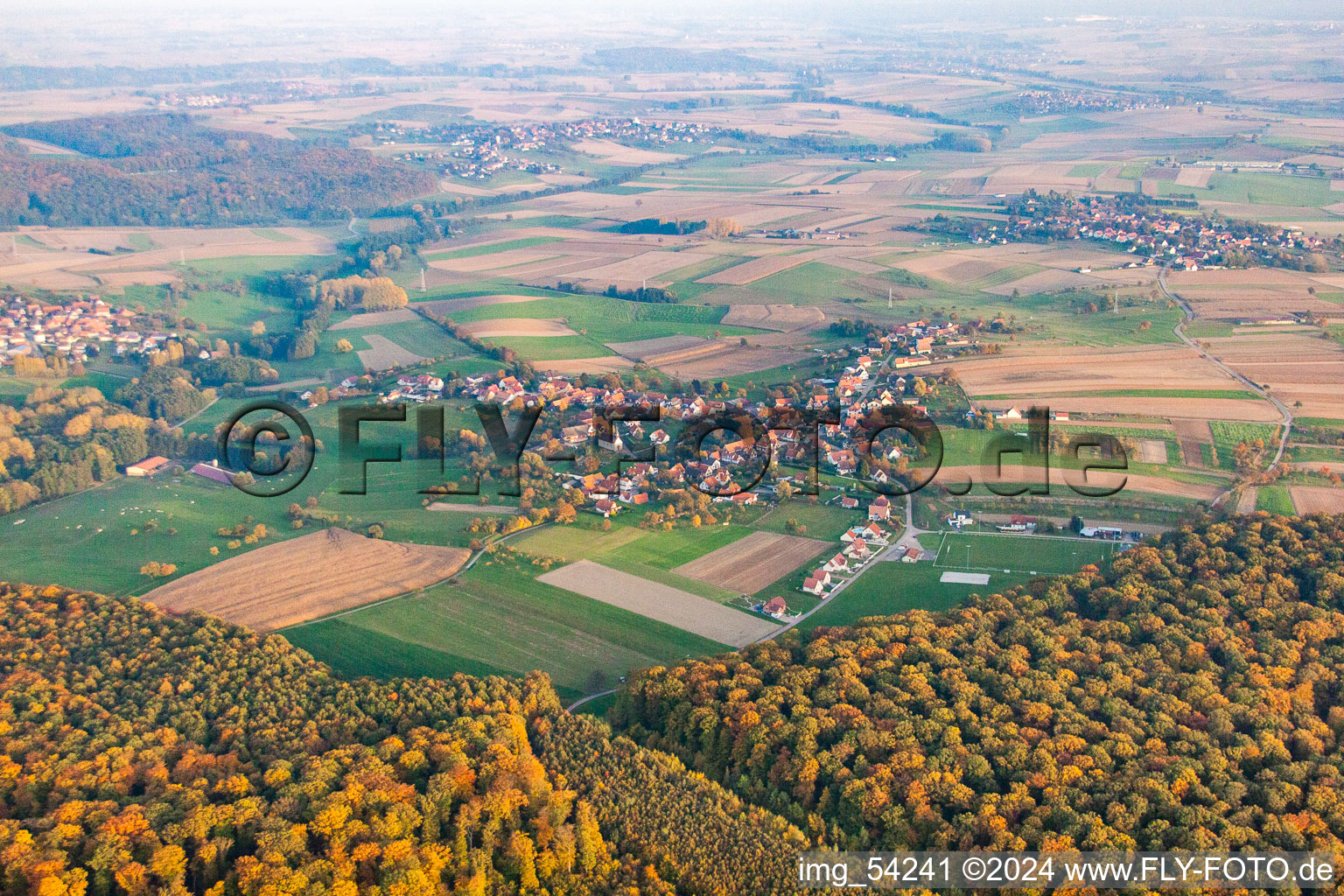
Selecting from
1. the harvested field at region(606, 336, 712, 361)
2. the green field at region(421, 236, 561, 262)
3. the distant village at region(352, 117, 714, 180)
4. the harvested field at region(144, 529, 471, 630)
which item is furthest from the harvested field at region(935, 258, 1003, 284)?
the distant village at region(352, 117, 714, 180)

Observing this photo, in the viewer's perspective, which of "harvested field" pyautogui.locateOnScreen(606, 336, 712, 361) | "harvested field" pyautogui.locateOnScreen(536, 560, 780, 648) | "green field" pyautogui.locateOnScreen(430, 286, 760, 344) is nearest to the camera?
"harvested field" pyautogui.locateOnScreen(536, 560, 780, 648)

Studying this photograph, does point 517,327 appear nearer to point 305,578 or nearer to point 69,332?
point 69,332

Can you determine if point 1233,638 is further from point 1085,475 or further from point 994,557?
point 1085,475

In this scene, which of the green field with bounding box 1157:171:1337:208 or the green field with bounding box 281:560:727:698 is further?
the green field with bounding box 1157:171:1337:208

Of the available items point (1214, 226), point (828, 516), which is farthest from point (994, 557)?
point (1214, 226)

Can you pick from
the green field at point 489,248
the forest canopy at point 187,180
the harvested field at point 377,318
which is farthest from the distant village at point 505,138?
the harvested field at point 377,318

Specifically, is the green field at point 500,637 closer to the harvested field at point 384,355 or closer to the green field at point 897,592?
the green field at point 897,592

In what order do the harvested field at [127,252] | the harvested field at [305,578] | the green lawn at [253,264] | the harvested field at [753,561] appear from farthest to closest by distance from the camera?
the green lawn at [253,264] < the harvested field at [127,252] < the harvested field at [753,561] < the harvested field at [305,578]

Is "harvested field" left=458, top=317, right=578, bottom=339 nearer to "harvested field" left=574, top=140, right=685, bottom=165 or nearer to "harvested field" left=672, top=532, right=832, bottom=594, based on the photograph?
"harvested field" left=672, top=532, right=832, bottom=594

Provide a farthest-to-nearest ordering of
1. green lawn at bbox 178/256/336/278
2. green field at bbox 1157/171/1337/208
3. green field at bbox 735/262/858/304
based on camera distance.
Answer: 1. green field at bbox 1157/171/1337/208
2. green lawn at bbox 178/256/336/278
3. green field at bbox 735/262/858/304
